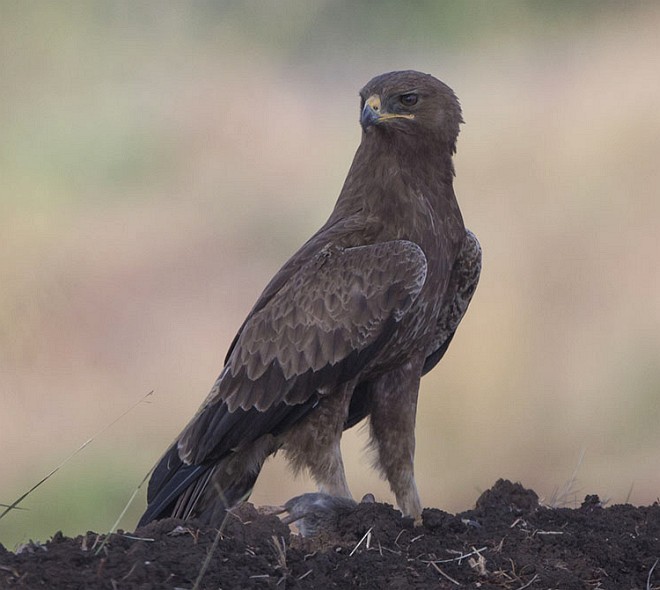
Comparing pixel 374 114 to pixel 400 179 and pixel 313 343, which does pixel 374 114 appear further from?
pixel 313 343

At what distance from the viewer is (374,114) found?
6766mm

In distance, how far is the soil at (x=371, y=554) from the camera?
4820mm

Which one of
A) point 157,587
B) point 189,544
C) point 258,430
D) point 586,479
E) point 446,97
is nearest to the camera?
point 157,587

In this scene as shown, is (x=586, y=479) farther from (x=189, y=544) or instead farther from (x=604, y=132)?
(x=189, y=544)

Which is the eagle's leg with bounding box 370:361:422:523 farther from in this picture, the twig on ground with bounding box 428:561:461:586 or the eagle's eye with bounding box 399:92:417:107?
the twig on ground with bounding box 428:561:461:586

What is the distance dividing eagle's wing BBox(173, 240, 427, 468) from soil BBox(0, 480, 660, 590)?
0.81 metres

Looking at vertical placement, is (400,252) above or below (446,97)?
below

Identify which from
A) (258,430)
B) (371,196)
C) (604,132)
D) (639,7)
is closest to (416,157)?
(371,196)

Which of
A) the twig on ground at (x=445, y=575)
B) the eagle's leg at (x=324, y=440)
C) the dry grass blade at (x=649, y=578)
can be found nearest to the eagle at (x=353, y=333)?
the eagle's leg at (x=324, y=440)

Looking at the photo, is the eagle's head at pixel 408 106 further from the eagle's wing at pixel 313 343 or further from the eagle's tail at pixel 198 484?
the eagle's tail at pixel 198 484

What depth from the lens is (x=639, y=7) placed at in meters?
15.9

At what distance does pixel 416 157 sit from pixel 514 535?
6.64ft

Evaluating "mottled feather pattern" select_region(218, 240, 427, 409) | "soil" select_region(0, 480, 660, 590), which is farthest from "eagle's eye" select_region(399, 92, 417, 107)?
"soil" select_region(0, 480, 660, 590)

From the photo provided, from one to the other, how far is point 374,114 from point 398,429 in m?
1.53
